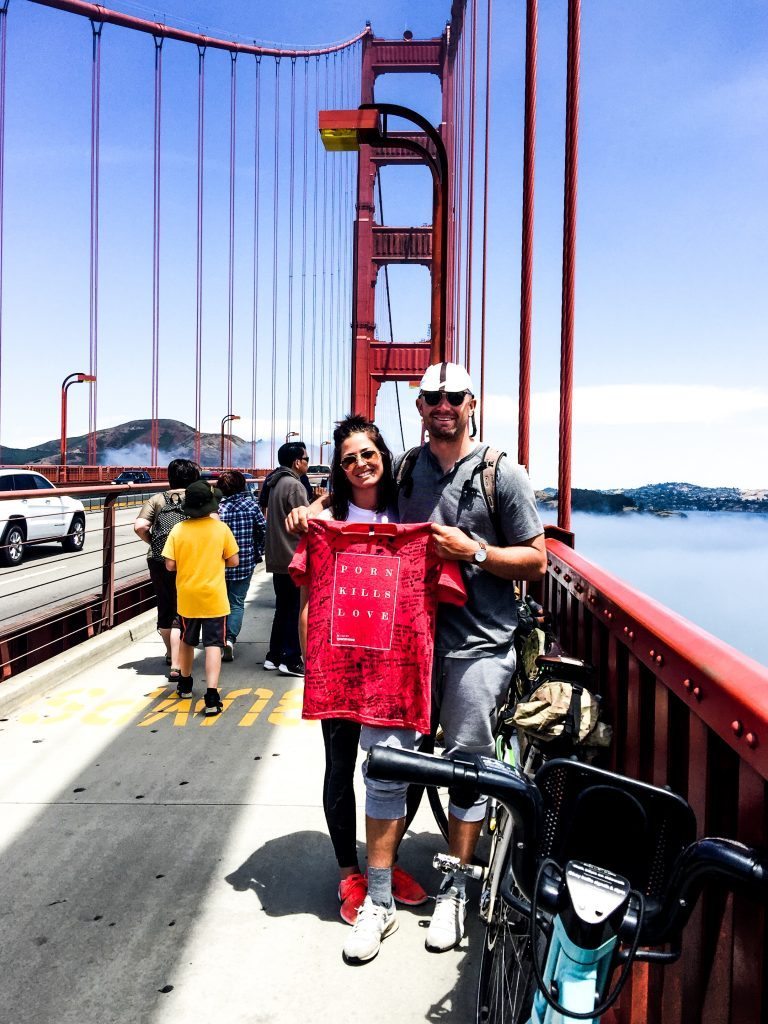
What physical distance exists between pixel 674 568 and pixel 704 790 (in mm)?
168575

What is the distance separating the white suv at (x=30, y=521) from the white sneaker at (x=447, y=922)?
10.3 meters

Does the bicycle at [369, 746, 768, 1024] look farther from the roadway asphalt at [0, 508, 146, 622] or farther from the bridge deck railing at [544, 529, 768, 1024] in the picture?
the roadway asphalt at [0, 508, 146, 622]

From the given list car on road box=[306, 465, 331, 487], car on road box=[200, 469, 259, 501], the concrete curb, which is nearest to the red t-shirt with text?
car on road box=[306, 465, 331, 487]

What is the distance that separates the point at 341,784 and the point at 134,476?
40.7 m

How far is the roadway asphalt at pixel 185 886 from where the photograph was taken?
202cm

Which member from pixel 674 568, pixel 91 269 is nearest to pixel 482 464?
pixel 91 269

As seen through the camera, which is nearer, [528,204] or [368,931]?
[368,931]

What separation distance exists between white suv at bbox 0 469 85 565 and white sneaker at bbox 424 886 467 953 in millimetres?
10347

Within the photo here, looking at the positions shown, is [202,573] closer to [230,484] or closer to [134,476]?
[230,484]

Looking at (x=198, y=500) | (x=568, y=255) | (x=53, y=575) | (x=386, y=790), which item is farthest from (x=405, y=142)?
(x=53, y=575)

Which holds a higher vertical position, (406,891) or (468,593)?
(468,593)

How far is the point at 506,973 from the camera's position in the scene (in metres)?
1.75

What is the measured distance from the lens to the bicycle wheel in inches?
61.1

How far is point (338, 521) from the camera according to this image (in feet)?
7.51
